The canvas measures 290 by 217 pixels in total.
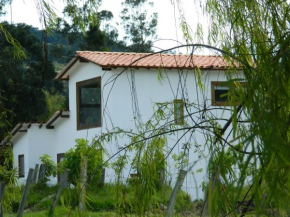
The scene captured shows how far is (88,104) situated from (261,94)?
18074 millimetres

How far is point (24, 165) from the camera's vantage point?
22.6 meters

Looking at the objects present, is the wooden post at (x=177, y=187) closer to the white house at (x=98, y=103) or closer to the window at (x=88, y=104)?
the white house at (x=98, y=103)

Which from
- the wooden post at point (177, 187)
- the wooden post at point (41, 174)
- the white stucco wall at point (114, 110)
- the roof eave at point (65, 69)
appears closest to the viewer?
the wooden post at point (177, 187)

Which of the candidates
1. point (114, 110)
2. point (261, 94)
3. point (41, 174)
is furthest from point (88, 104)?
point (261, 94)

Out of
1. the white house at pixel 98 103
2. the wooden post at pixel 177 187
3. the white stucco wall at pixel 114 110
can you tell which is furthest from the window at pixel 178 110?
the white house at pixel 98 103

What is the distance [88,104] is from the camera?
20.2 m

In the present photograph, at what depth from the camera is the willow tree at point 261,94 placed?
1.91m

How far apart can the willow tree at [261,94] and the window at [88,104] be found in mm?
15658

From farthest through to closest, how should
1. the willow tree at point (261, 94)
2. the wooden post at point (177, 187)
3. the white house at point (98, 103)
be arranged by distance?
the white house at point (98, 103), the wooden post at point (177, 187), the willow tree at point (261, 94)

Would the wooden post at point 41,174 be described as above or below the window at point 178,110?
below

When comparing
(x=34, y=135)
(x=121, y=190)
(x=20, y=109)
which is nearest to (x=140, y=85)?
(x=34, y=135)

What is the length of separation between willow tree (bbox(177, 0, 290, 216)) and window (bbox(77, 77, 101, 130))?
51.4ft

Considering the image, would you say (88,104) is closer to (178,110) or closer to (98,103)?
(98,103)

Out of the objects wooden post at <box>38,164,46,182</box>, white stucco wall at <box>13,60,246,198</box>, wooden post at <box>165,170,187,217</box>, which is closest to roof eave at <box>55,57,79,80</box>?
white stucco wall at <box>13,60,246,198</box>
